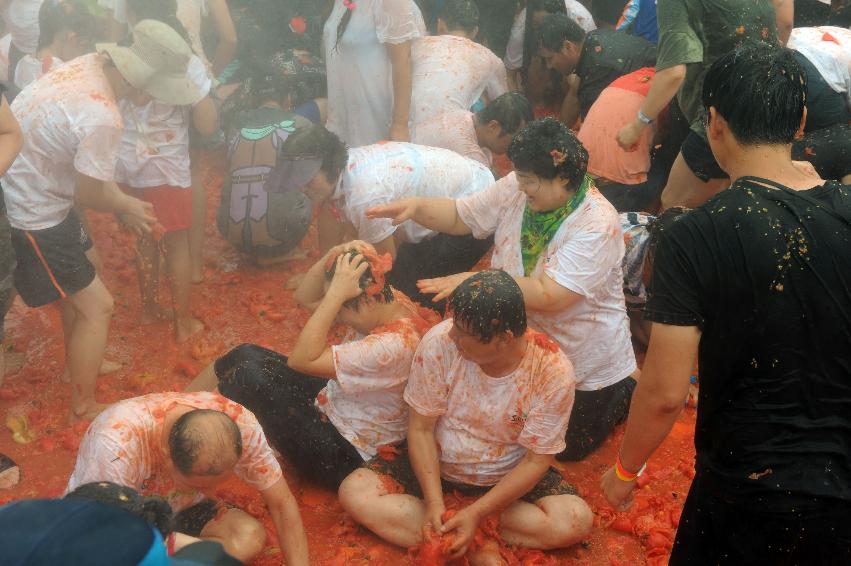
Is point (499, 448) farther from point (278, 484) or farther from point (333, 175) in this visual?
point (333, 175)

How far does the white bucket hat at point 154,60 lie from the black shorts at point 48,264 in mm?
751

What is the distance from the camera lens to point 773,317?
6.94 ft

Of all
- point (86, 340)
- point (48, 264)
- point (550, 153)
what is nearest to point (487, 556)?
point (550, 153)

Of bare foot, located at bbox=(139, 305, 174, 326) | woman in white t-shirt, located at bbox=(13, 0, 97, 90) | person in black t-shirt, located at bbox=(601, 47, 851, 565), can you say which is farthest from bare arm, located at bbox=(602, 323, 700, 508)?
woman in white t-shirt, located at bbox=(13, 0, 97, 90)

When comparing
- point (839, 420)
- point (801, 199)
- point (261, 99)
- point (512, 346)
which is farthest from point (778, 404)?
point (261, 99)

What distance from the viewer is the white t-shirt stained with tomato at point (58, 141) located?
147 inches

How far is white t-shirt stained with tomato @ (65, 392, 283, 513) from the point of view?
2.85 meters

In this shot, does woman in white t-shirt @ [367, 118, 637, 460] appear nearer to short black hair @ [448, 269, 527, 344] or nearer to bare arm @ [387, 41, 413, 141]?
short black hair @ [448, 269, 527, 344]

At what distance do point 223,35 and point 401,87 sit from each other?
164 cm

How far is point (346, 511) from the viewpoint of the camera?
353 centimetres

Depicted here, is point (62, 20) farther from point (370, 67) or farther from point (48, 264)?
point (370, 67)

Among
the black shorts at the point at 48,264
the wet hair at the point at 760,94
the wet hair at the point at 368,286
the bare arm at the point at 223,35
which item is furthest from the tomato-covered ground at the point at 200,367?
the wet hair at the point at 760,94

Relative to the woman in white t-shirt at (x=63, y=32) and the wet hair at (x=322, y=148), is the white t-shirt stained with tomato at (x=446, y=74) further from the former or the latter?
the woman in white t-shirt at (x=63, y=32)

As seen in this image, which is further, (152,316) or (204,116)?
(152,316)
